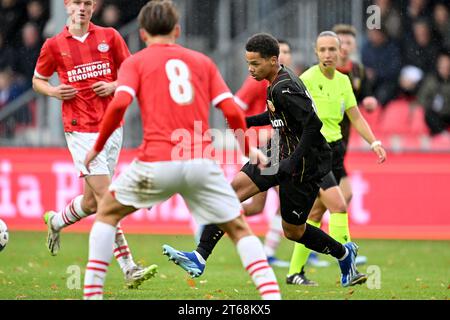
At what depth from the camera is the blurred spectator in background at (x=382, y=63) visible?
17.1 m

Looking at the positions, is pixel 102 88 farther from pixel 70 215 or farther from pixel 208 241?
pixel 208 241

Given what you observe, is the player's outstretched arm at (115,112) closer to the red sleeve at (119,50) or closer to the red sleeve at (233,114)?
the red sleeve at (233,114)

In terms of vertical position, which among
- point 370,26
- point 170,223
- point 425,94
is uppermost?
point 370,26

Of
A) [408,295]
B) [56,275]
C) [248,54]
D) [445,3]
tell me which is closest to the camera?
[248,54]

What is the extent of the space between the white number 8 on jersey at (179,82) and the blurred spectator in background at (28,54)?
39.3 feet

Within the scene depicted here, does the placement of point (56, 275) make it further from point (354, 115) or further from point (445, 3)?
point (445, 3)

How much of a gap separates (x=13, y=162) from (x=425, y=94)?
22.1 feet

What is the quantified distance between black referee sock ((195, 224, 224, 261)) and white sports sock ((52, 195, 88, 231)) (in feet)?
3.59

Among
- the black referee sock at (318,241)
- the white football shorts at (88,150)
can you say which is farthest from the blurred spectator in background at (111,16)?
the black referee sock at (318,241)

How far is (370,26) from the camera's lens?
16.7 metres

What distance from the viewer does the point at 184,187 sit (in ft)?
22.3

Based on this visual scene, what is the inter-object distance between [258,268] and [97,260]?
3.51 ft

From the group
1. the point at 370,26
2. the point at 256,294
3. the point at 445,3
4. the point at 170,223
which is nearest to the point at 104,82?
the point at 256,294

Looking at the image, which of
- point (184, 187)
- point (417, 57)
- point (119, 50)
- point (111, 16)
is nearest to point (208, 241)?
point (119, 50)
